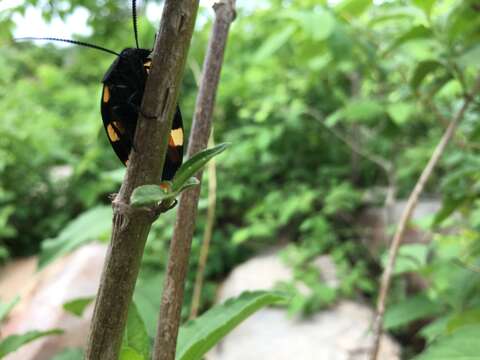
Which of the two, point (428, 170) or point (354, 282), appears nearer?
point (428, 170)

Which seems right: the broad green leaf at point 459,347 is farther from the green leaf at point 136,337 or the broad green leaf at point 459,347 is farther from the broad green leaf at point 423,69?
the broad green leaf at point 423,69

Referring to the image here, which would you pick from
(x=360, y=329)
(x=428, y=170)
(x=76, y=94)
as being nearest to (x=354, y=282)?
(x=360, y=329)

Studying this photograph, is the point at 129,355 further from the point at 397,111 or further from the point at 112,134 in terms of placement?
the point at 397,111

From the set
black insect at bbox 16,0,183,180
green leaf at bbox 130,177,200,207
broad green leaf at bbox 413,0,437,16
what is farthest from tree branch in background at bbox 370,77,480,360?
green leaf at bbox 130,177,200,207

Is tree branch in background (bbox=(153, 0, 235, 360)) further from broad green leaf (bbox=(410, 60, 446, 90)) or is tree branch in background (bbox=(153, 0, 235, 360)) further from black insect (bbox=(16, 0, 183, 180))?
broad green leaf (bbox=(410, 60, 446, 90))

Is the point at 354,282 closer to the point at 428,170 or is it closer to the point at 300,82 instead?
the point at 300,82

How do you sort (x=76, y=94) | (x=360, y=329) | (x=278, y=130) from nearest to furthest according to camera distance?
(x=360, y=329)
(x=278, y=130)
(x=76, y=94)

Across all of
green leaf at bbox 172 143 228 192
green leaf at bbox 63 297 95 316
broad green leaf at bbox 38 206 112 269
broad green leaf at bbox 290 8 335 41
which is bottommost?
green leaf at bbox 172 143 228 192

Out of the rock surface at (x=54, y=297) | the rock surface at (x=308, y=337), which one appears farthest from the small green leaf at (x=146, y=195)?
the rock surface at (x=54, y=297)
